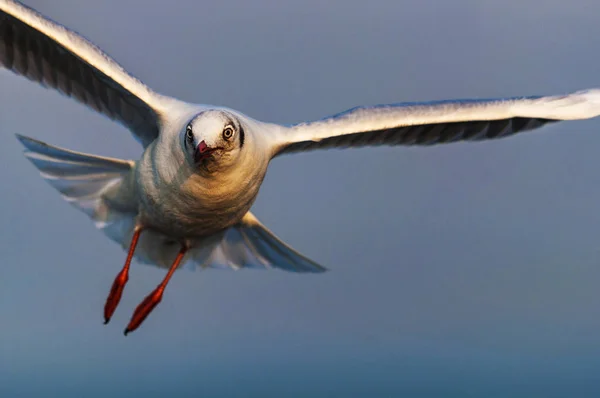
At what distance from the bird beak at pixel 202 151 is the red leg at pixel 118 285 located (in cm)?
195

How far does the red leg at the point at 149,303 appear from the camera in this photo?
25.3 ft

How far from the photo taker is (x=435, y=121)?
24.8 feet

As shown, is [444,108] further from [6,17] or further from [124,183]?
[6,17]

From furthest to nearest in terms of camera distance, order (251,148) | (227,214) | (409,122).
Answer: (409,122), (227,214), (251,148)

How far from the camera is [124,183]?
782 cm

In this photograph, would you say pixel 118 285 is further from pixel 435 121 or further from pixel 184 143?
pixel 435 121

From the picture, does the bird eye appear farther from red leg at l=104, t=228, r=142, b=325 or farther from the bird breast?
red leg at l=104, t=228, r=142, b=325

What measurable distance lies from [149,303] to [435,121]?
9.87 ft

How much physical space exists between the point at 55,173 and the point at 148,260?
1.17 meters

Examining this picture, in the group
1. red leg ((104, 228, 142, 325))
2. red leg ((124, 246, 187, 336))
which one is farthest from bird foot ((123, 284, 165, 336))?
red leg ((104, 228, 142, 325))

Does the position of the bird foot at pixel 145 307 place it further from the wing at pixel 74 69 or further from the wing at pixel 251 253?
the wing at pixel 74 69

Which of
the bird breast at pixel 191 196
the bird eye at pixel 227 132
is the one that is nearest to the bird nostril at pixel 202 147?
the bird eye at pixel 227 132

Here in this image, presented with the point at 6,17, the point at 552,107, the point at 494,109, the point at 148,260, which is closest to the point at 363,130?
the point at 494,109

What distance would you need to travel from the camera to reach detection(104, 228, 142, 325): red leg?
301 inches
